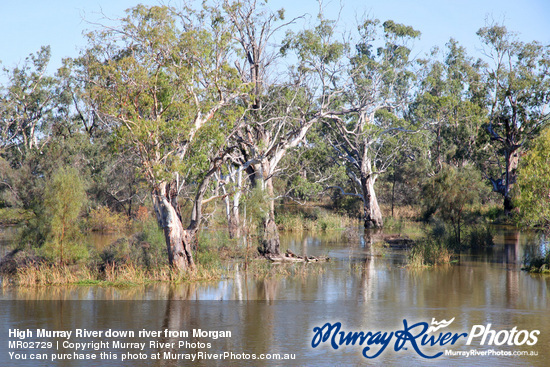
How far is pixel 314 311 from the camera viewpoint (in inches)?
635

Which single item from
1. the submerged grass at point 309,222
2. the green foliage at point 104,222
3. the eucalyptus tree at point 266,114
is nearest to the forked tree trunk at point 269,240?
the eucalyptus tree at point 266,114

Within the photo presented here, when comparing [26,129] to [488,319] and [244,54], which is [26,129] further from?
[488,319]

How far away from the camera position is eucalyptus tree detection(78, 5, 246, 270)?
19.2 metres

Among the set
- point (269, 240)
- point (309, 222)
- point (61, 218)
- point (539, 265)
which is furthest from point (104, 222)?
point (539, 265)

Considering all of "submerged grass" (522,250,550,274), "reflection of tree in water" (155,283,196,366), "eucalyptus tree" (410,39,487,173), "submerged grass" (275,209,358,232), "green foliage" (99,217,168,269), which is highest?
"eucalyptus tree" (410,39,487,173)

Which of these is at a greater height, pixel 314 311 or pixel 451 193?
pixel 451 193

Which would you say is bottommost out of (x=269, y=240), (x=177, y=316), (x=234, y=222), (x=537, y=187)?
(x=177, y=316)

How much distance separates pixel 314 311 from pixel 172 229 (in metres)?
6.36

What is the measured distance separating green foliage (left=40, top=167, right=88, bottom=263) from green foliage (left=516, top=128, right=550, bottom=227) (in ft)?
54.6

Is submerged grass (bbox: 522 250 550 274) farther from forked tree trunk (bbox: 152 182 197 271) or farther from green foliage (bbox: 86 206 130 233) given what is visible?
green foliage (bbox: 86 206 130 233)

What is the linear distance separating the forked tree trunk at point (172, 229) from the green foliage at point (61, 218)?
313 centimetres

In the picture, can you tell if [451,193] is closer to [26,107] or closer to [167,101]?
[167,101]

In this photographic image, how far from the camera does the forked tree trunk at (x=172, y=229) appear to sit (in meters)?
19.8

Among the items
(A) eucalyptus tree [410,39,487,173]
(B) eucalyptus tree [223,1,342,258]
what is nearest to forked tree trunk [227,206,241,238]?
(B) eucalyptus tree [223,1,342,258]
